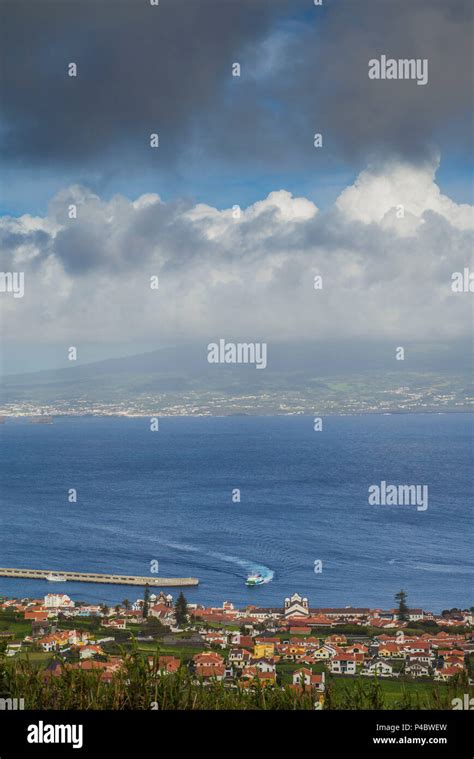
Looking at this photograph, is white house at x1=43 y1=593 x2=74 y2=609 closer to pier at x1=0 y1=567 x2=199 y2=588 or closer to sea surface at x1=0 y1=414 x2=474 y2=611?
sea surface at x1=0 y1=414 x2=474 y2=611

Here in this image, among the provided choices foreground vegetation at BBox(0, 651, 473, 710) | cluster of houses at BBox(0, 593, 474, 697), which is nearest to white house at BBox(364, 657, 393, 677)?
cluster of houses at BBox(0, 593, 474, 697)

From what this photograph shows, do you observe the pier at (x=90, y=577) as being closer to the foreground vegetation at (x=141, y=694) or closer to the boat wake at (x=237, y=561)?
the boat wake at (x=237, y=561)

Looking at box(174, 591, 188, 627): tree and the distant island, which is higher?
the distant island

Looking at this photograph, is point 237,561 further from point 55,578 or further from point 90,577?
point 55,578

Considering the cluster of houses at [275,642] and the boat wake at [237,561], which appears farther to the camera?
the boat wake at [237,561]

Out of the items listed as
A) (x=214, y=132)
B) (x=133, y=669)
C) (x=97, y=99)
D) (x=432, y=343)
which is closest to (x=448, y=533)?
(x=214, y=132)

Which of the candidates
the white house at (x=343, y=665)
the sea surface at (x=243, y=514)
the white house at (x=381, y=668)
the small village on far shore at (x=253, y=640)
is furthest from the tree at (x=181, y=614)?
the sea surface at (x=243, y=514)
